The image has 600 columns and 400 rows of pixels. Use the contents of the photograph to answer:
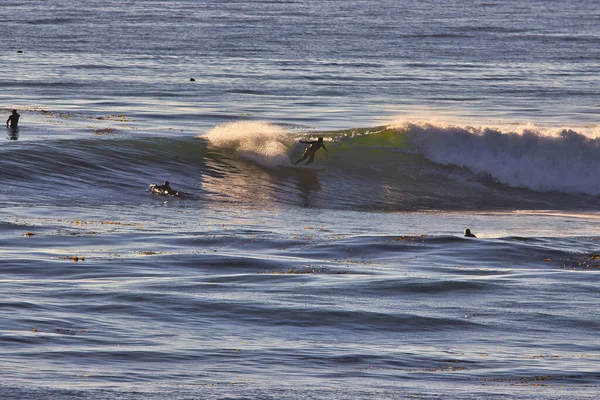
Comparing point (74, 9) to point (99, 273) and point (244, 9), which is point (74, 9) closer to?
point (244, 9)

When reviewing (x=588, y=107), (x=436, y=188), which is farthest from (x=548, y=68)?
(x=436, y=188)

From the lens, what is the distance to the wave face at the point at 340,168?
29844mm

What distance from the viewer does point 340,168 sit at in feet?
117

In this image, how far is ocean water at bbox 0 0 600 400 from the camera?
12.5m

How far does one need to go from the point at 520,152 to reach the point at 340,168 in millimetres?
6485

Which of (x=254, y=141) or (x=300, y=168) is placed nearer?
(x=300, y=168)

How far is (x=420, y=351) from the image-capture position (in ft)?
43.9

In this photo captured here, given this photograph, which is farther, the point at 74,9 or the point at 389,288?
the point at 74,9

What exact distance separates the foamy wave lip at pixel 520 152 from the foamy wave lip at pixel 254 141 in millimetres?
5079

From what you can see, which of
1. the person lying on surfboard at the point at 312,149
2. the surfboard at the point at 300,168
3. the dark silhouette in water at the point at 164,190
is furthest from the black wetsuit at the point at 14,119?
the person lying on surfboard at the point at 312,149

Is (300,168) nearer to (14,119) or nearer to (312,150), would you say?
(312,150)

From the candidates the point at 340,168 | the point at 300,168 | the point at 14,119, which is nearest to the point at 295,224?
the point at 300,168

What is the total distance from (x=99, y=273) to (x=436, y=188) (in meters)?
18.6

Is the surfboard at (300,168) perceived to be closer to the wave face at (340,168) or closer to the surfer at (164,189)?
the wave face at (340,168)
